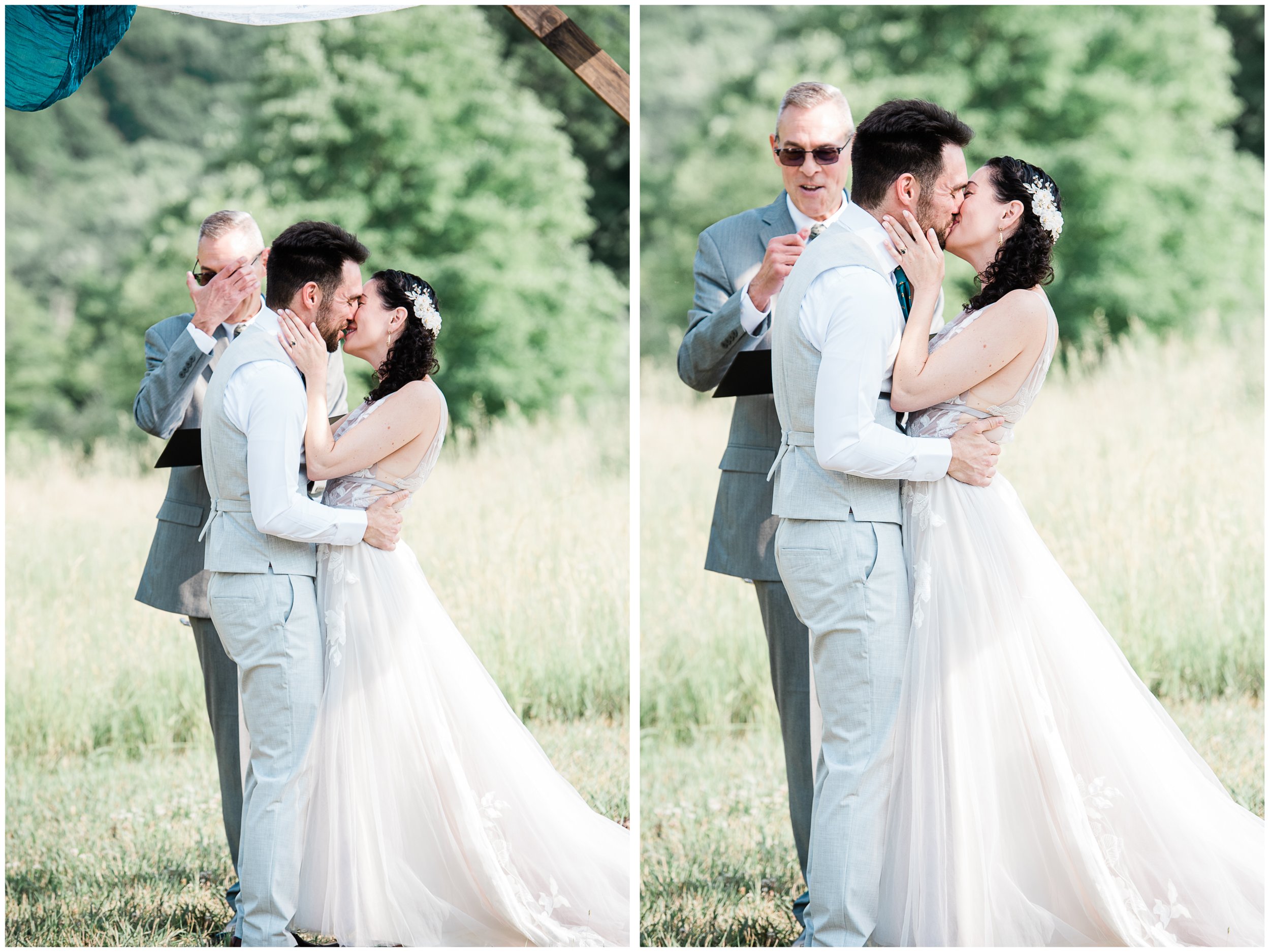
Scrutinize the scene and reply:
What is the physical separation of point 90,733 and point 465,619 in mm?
2086

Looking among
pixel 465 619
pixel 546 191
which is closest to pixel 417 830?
pixel 465 619

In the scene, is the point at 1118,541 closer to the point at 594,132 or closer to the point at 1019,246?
the point at 1019,246

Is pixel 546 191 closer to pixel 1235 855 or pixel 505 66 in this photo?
pixel 505 66

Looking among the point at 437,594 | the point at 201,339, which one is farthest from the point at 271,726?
the point at 437,594

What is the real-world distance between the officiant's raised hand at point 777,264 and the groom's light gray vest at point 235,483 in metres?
1.39

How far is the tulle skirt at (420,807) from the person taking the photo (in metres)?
3.64

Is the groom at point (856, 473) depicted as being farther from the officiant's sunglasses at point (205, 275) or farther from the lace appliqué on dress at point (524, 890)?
the officiant's sunglasses at point (205, 275)

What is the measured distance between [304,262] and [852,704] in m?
2.00

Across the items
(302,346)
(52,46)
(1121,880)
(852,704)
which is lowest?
(1121,880)

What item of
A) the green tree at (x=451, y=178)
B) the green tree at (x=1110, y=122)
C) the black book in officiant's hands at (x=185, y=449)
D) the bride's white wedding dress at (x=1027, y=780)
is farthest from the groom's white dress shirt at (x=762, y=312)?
the green tree at (x=451, y=178)

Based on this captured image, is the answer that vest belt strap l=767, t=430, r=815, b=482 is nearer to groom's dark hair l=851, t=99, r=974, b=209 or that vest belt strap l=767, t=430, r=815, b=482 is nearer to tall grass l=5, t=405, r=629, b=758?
groom's dark hair l=851, t=99, r=974, b=209

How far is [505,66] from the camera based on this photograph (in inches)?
549

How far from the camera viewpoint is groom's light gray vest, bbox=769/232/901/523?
3.22 m

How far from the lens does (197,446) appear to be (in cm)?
405
